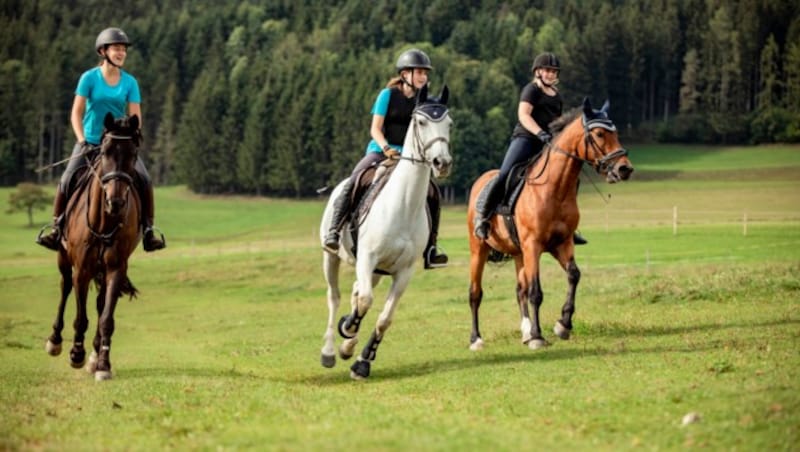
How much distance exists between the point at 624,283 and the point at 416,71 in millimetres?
17226

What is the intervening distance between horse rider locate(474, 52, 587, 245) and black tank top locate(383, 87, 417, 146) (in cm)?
267

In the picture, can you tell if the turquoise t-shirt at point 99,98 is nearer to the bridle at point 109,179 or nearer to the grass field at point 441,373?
the bridle at point 109,179

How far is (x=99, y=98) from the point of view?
1836 cm

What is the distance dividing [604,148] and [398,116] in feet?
11.7

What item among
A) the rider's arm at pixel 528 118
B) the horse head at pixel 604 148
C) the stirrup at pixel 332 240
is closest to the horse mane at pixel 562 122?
the rider's arm at pixel 528 118

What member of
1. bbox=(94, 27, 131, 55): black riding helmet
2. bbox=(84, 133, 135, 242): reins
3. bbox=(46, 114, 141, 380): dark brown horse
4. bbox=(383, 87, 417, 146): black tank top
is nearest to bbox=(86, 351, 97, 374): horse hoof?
bbox=(46, 114, 141, 380): dark brown horse

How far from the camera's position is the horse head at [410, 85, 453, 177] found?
15609 mm

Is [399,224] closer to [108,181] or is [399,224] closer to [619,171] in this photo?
[619,171]

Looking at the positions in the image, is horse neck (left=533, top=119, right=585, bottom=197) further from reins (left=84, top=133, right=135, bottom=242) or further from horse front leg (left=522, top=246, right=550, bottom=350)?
reins (left=84, top=133, right=135, bottom=242)

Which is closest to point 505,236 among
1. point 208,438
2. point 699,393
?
point 699,393

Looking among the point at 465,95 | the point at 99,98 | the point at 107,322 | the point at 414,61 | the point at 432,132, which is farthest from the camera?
the point at 465,95

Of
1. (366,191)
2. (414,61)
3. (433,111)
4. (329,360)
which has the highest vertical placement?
(414,61)

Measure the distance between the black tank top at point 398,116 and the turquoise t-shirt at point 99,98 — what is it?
4139 mm

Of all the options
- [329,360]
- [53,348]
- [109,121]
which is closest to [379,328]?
[329,360]
